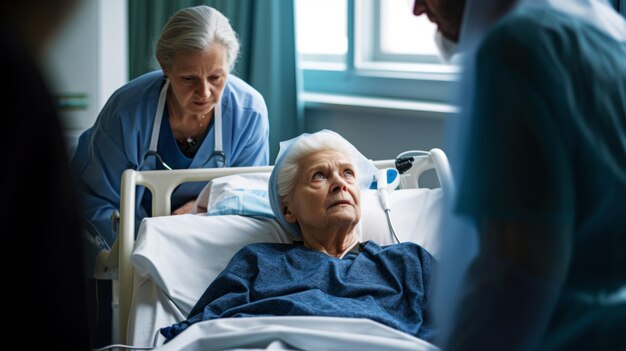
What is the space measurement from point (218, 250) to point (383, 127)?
5.33 ft

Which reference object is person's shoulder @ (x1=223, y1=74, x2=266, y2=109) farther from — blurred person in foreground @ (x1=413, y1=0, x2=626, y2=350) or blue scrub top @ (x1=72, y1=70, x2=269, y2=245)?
blurred person in foreground @ (x1=413, y1=0, x2=626, y2=350)

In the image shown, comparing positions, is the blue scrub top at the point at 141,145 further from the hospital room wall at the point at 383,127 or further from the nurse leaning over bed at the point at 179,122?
the hospital room wall at the point at 383,127

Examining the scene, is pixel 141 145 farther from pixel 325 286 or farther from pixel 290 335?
pixel 290 335

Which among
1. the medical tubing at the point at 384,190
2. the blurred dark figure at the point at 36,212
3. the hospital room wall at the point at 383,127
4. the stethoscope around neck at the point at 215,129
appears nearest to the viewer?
the blurred dark figure at the point at 36,212

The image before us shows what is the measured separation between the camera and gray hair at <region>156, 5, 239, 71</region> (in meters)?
2.99

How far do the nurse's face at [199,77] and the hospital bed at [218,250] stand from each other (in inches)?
10.9

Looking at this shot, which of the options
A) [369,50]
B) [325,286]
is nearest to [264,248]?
[325,286]

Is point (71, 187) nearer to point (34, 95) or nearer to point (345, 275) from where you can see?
point (34, 95)

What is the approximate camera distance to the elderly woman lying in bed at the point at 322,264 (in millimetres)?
2293

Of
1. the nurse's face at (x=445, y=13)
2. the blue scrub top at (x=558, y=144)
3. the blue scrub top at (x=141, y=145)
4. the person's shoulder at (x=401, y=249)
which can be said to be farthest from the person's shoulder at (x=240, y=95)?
the blue scrub top at (x=558, y=144)

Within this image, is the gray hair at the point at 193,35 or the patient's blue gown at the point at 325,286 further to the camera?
the gray hair at the point at 193,35

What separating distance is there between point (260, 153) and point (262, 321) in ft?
3.85

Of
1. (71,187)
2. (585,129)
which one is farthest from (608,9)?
(71,187)

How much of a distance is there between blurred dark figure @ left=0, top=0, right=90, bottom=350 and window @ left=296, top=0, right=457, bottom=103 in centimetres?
314
